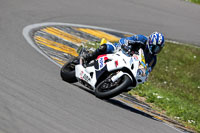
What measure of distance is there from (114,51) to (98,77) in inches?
23.3

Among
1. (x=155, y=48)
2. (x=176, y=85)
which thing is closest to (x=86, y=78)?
(x=155, y=48)

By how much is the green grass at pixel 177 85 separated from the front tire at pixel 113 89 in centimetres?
232

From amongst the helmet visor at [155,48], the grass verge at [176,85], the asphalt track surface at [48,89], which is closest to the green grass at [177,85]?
the grass verge at [176,85]

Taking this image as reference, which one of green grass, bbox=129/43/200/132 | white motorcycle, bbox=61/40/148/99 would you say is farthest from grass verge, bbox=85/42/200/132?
white motorcycle, bbox=61/40/148/99

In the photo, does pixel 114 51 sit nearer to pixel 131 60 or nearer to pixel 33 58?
pixel 131 60

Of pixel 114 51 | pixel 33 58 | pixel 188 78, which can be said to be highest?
pixel 114 51

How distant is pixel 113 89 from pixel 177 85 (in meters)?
6.01

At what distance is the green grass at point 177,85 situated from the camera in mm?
10359

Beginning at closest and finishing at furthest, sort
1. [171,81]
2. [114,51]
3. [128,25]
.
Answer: [114,51], [171,81], [128,25]

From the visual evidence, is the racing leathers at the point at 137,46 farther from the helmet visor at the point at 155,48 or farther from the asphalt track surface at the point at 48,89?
the asphalt track surface at the point at 48,89

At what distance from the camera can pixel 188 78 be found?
14203 mm

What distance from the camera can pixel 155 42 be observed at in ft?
26.6

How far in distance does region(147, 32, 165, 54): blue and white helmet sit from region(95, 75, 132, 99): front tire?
2.50ft

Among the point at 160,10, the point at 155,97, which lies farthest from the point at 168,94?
the point at 160,10
